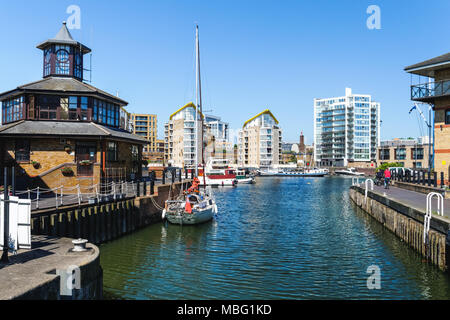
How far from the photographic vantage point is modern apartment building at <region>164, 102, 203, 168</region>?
17162cm

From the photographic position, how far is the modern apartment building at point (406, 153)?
132 meters

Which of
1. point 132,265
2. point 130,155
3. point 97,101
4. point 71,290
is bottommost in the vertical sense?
point 132,265

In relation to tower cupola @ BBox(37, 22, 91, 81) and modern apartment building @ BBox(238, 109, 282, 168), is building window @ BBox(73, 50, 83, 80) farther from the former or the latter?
modern apartment building @ BBox(238, 109, 282, 168)

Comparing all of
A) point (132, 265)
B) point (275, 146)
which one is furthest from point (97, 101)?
point (275, 146)

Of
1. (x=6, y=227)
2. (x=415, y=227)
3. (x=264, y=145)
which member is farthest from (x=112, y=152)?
(x=264, y=145)

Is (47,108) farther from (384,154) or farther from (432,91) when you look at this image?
(384,154)

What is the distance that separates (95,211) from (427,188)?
29787 mm

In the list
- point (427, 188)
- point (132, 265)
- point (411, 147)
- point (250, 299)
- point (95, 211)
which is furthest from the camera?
point (411, 147)

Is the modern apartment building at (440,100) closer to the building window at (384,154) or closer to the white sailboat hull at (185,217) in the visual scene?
the white sailboat hull at (185,217)

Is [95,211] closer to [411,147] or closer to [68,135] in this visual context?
[68,135]

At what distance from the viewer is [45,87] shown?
3531 centimetres

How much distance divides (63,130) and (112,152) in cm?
484

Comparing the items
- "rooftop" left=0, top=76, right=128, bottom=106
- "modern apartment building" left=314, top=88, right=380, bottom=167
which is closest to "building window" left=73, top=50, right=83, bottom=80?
"rooftop" left=0, top=76, right=128, bottom=106

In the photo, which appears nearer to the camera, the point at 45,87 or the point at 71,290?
the point at 71,290
